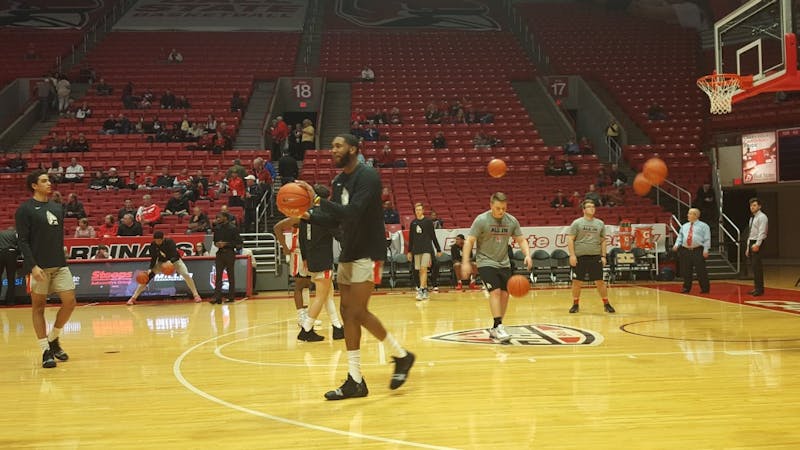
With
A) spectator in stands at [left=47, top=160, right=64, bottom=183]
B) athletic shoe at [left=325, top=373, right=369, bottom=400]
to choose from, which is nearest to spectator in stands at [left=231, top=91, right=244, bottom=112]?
spectator in stands at [left=47, top=160, right=64, bottom=183]

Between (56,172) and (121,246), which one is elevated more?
(56,172)

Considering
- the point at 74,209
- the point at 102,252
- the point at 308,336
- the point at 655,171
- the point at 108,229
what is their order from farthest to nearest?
the point at 74,209 → the point at 108,229 → the point at 102,252 → the point at 655,171 → the point at 308,336

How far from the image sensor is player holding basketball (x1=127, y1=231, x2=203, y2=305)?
1451 centimetres

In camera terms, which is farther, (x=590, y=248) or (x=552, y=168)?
(x=552, y=168)

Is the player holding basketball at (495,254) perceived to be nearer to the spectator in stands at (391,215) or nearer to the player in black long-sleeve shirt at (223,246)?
the player in black long-sleeve shirt at (223,246)

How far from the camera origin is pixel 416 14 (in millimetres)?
36875

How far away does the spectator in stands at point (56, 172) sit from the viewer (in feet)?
67.8

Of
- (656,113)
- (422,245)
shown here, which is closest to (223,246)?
(422,245)

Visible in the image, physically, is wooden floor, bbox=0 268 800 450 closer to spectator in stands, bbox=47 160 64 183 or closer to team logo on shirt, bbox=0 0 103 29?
spectator in stands, bbox=47 160 64 183

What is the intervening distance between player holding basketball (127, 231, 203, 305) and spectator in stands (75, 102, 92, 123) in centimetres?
1230

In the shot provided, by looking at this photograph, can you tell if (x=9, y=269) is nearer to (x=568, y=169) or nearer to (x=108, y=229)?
(x=108, y=229)

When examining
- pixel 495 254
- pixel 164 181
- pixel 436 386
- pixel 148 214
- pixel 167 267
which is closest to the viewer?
pixel 436 386

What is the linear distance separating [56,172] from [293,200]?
18.4 metres

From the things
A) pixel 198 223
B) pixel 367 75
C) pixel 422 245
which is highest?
pixel 367 75
